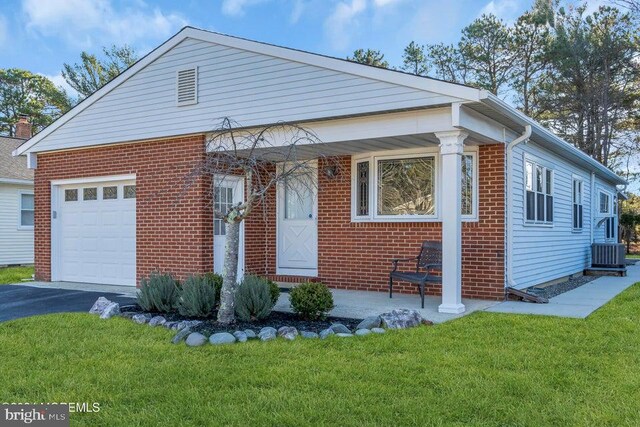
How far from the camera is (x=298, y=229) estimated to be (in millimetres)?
10445

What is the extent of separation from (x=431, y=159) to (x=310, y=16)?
32.5 feet

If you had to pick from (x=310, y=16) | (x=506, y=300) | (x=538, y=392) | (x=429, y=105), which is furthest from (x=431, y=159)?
(x=310, y=16)

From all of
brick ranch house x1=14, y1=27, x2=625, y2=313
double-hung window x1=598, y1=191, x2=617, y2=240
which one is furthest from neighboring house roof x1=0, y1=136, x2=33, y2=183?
double-hung window x1=598, y1=191, x2=617, y2=240

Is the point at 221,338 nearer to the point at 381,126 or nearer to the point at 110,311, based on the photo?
the point at 110,311

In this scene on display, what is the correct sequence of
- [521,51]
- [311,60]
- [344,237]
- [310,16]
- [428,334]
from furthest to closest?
[521,51] → [310,16] → [344,237] → [311,60] → [428,334]

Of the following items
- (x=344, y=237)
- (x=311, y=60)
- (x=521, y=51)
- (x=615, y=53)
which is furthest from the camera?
(x=521, y=51)

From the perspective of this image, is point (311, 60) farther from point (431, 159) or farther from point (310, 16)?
point (310, 16)

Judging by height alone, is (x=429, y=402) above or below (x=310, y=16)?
below

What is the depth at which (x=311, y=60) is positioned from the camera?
813 cm

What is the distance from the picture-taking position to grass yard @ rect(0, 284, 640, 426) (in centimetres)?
345

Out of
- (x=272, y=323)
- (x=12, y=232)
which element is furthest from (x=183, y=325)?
(x=12, y=232)

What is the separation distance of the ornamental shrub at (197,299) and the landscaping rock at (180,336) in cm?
96

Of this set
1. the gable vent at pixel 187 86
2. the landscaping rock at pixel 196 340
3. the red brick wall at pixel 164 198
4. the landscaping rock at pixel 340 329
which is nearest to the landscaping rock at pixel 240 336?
the landscaping rock at pixel 196 340

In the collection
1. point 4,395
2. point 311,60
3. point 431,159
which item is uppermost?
point 311,60
